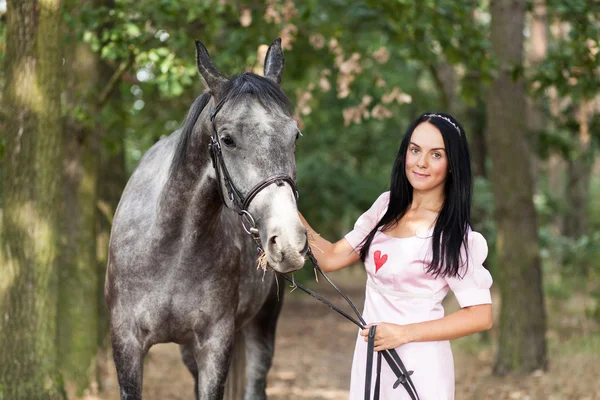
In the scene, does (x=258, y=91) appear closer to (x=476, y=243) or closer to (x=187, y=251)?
(x=187, y=251)

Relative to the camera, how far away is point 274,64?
3305 mm

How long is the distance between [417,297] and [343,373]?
22.1ft

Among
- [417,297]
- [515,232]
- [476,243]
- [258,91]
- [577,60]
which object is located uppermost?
[577,60]

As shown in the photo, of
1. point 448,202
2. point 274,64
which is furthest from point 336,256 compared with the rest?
point 274,64

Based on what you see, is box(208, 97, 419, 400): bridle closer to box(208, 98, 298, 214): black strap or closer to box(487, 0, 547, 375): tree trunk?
box(208, 98, 298, 214): black strap

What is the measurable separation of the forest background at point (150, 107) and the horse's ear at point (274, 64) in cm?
35

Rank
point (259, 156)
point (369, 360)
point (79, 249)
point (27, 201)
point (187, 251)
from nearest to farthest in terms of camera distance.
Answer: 1. point (259, 156)
2. point (369, 360)
3. point (187, 251)
4. point (27, 201)
5. point (79, 249)

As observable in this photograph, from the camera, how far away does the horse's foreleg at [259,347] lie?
4.96 meters

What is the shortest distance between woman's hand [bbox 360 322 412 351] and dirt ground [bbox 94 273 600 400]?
15.5 ft

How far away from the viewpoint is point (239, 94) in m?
2.91

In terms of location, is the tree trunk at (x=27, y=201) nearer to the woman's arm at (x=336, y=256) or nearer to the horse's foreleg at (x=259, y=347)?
the horse's foreleg at (x=259, y=347)

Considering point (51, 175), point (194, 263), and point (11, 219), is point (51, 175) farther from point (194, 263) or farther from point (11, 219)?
point (194, 263)

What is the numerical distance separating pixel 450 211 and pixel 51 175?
9.04 ft

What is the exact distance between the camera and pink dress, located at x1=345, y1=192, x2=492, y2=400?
2893 millimetres
